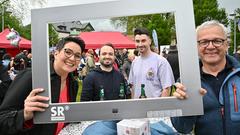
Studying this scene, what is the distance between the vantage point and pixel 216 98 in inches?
73.1

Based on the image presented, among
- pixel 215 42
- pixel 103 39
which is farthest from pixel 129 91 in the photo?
pixel 215 42

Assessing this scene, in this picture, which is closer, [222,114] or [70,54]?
[70,54]

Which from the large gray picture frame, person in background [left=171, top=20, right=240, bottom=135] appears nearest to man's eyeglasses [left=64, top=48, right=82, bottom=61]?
the large gray picture frame

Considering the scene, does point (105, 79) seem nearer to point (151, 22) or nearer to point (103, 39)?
point (103, 39)

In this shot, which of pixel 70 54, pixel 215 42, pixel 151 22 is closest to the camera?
pixel 151 22

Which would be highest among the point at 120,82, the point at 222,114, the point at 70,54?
the point at 70,54

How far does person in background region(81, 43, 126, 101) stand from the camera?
1633 millimetres

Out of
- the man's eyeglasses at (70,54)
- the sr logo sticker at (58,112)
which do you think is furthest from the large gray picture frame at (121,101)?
the man's eyeglasses at (70,54)

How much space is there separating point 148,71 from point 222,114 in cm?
56

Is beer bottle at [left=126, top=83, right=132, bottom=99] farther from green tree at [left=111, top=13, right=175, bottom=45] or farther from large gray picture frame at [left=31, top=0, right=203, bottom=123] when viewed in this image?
green tree at [left=111, top=13, right=175, bottom=45]

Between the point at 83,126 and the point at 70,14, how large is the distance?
0.89 m

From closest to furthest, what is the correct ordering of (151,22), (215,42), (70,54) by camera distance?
(151,22) → (70,54) → (215,42)

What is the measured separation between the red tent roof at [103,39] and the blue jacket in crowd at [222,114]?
632mm

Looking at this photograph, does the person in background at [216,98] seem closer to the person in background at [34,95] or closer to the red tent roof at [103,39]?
the red tent roof at [103,39]
